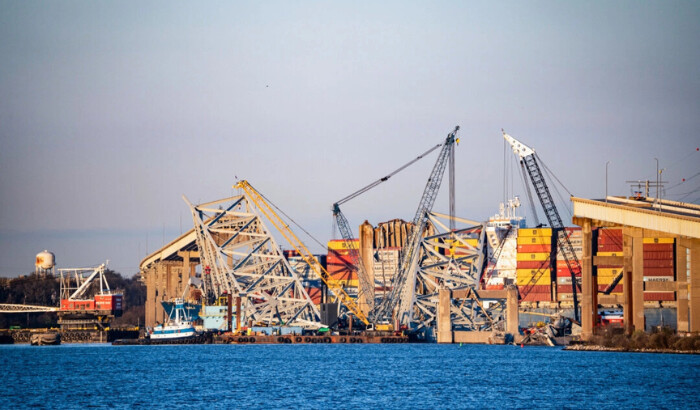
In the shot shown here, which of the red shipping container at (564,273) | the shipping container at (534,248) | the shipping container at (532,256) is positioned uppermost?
the shipping container at (534,248)

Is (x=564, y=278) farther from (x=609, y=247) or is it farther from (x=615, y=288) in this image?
(x=609, y=247)

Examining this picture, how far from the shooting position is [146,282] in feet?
547

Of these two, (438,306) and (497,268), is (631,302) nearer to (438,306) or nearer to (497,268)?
(438,306)

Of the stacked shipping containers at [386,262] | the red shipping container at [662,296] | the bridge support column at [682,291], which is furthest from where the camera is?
the stacked shipping containers at [386,262]

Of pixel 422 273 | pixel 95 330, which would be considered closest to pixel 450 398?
pixel 422 273

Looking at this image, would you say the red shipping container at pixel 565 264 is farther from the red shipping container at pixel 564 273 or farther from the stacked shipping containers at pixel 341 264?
the stacked shipping containers at pixel 341 264

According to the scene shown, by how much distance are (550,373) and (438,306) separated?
43801 millimetres

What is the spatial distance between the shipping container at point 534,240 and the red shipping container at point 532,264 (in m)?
2.73

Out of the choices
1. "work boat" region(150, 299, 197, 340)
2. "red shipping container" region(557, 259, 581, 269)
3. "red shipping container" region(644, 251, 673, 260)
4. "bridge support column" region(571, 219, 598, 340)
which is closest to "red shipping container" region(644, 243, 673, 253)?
"red shipping container" region(644, 251, 673, 260)

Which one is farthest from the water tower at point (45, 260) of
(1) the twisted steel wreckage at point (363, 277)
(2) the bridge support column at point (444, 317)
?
(2) the bridge support column at point (444, 317)

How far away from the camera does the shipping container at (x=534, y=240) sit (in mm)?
128375

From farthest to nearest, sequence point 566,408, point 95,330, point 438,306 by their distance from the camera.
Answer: point 95,330 < point 438,306 < point 566,408

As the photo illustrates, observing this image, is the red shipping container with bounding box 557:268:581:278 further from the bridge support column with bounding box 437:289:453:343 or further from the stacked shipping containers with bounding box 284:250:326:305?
the stacked shipping containers with bounding box 284:250:326:305

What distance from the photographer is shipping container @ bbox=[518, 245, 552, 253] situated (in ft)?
419
